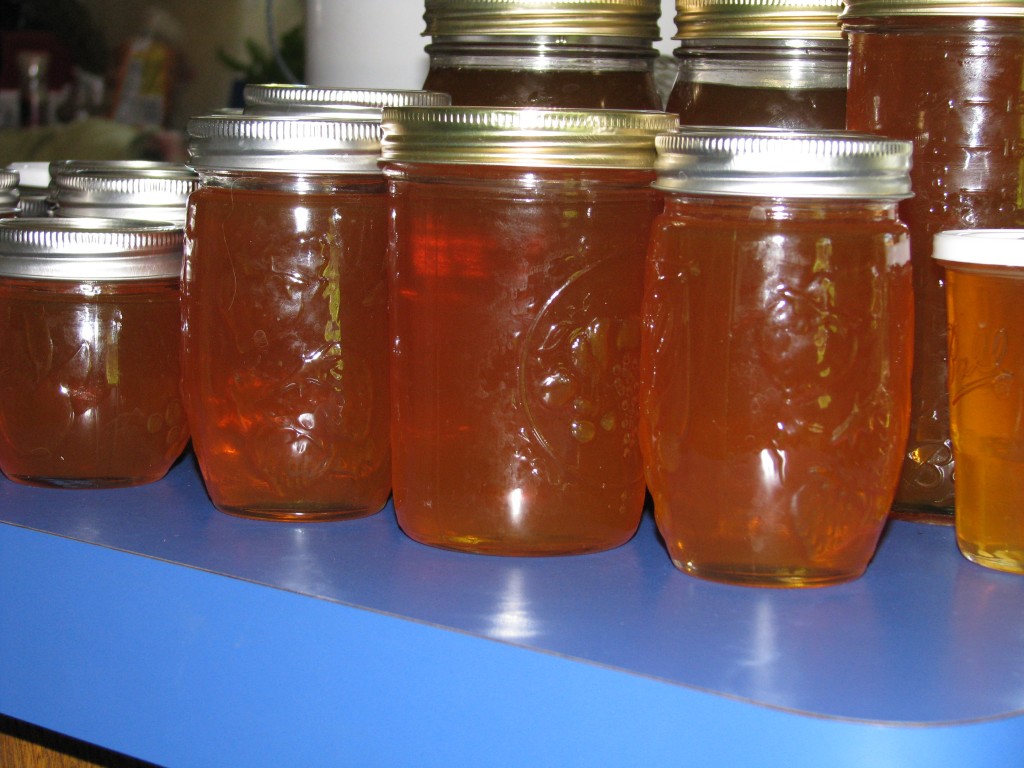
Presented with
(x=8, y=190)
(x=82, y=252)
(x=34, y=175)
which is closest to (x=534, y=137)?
(x=82, y=252)

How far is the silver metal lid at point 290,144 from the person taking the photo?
0.75 m

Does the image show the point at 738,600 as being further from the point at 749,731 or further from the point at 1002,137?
the point at 1002,137

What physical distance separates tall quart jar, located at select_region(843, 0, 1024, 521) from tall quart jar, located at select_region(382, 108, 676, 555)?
15cm

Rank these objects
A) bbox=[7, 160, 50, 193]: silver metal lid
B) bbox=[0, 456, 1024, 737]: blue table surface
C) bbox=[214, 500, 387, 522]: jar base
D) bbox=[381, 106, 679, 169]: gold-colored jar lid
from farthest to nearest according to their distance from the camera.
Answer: bbox=[7, 160, 50, 193]: silver metal lid < bbox=[214, 500, 387, 522]: jar base < bbox=[381, 106, 679, 169]: gold-colored jar lid < bbox=[0, 456, 1024, 737]: blue table surface

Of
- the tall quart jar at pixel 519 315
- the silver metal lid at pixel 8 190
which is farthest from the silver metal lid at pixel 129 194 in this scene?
the tall quart jar at pixel 519 315

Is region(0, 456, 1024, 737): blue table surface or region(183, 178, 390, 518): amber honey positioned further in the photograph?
region(183, 178, 390, 518): amber honey

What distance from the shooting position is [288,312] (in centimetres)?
78

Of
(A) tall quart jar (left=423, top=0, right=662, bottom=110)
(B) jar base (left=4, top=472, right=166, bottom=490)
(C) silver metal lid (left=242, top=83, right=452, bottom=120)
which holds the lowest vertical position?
(B) jar base (left=4, top=472, right=166, bottom=490)

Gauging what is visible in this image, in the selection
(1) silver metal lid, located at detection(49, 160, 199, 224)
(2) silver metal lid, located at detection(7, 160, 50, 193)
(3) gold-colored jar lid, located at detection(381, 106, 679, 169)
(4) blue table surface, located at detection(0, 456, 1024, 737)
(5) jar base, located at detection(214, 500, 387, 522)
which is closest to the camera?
(4) blue table surface, located at detection(0, 456, 1024, 737)

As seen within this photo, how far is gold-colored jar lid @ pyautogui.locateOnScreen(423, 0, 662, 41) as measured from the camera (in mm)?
866

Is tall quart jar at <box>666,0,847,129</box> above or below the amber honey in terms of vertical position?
above

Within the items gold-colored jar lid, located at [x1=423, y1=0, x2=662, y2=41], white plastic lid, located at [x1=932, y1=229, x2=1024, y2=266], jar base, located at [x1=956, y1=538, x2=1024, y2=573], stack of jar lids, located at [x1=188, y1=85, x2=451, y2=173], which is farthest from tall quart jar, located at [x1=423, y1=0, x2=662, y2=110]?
jar base, located at [x1=956, y1=538, x2=1024, y2=573]

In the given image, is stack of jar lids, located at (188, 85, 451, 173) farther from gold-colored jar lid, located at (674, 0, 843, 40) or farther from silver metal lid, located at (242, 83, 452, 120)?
gold-colored jar lid, located at (674, 0, 843, 40)

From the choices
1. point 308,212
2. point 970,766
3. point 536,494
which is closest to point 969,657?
point 970,766
